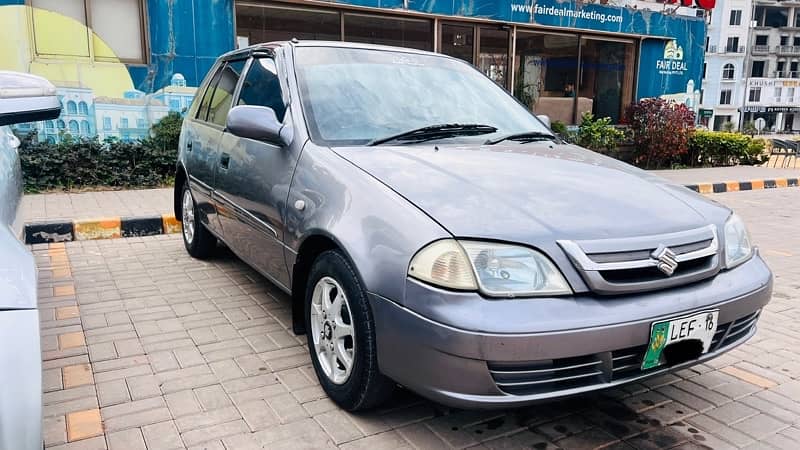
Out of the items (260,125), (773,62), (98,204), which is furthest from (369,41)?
(773,62)

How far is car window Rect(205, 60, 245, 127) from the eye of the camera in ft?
13.7

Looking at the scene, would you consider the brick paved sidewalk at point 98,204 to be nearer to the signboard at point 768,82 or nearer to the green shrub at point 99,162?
the green shrub at point 99,162

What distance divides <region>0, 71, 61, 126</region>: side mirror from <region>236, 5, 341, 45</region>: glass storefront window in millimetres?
8191

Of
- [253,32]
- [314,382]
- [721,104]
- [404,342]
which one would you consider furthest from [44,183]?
[721,104]

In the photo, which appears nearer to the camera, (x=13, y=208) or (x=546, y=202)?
(x=546, y=202)

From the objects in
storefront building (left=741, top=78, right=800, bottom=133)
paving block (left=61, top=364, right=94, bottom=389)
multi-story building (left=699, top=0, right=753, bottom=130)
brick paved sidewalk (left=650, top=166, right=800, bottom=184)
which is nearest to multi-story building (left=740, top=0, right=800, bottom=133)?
storefront building (left=741, top=78, right=800, bottom=133)

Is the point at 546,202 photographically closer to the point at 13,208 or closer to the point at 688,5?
the point at 13,208

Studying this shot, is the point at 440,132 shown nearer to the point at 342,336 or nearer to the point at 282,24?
the point at 342,336

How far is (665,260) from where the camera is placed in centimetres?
227

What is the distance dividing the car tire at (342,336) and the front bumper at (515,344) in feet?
0.48

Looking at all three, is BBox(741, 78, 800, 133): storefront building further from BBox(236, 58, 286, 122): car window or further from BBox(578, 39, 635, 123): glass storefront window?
BBox(236, 58, 286, 122): car window

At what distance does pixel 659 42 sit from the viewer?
14664 mm

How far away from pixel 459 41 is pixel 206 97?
27.6ft

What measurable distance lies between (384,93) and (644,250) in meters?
1.70
